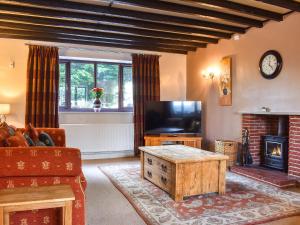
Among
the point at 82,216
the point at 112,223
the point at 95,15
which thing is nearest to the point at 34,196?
the point at 82,216

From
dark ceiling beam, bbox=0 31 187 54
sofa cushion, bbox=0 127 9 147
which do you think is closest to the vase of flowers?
dark ceiling beam, bbox=0 31 187 54

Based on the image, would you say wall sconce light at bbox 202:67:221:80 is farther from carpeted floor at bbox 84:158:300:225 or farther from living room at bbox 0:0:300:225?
carpeted floor at bbox 84:158:300:225

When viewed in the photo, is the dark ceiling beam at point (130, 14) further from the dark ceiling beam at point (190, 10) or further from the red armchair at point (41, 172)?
the red armchair at point (41, 172)

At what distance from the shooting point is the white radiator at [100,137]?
18.2 feet

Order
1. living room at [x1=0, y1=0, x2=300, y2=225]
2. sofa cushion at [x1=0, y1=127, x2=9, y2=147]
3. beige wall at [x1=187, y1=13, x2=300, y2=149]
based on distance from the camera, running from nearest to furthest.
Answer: sofa cushion at [x1=0, y1=127, x2=9, y2=147] < living room at [x1=0, y1=0, x2=300, y2=225] < beige wall at [x1=187, y1=13, x2=300, y2=149]

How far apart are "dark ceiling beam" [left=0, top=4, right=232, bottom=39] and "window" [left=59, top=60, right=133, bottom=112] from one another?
1.88 m

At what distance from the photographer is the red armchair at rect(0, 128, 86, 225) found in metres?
2.06

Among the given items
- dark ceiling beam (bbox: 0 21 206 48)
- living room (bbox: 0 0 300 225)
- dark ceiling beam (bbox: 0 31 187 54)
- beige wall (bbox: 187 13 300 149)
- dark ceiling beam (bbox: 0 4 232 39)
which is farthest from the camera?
dark ceiling beam (bbox: 0 31 187 54)

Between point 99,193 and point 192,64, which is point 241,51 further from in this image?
point 99,193

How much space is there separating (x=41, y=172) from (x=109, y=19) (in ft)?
9.02

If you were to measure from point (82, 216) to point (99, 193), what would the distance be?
1.26 metres

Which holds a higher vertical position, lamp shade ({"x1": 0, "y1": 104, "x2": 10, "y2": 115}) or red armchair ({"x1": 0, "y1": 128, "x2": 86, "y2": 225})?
lamp shade ({"x1": 0, "y1": 104, "x2": 10, "y2": 115})

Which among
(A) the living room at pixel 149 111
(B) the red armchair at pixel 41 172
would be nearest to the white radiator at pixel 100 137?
(A) the living room at pixel 149 111

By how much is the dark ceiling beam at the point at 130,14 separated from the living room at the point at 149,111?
0.06 feet
